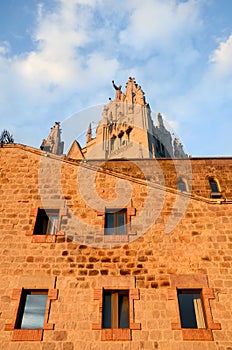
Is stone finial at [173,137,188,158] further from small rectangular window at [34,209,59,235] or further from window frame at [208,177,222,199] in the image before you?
small rectangular window at [34,209,59,235]

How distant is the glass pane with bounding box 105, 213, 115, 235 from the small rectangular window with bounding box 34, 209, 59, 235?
5.26 feet

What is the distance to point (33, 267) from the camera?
8430 mm

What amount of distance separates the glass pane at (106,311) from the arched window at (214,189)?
9.29m

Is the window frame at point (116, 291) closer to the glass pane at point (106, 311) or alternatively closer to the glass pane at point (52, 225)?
the glass pane at point (106, 311)

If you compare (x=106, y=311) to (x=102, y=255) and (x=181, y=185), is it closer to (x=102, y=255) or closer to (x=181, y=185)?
(x=102, y=255)

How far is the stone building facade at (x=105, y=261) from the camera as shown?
7312mm

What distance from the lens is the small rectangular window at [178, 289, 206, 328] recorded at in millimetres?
7555

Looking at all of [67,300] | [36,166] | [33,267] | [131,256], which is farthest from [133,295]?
[36,166]

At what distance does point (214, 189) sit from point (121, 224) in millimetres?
8276

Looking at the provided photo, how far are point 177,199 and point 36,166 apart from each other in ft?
17.1

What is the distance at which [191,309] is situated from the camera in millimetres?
7789

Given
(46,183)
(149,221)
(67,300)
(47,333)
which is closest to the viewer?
(47,333)

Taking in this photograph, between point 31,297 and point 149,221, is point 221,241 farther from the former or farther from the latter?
point 31,297

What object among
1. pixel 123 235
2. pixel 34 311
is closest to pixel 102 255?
pixel 123 235
